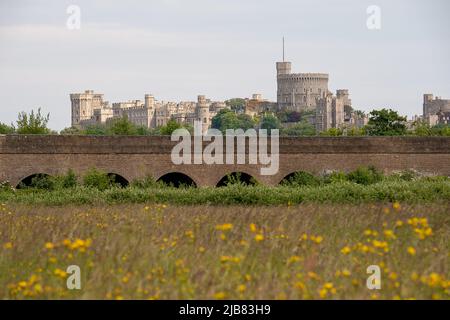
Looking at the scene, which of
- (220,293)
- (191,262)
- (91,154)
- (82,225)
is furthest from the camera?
(91,154)

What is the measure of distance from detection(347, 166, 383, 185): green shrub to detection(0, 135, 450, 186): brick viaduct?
7.41 feet

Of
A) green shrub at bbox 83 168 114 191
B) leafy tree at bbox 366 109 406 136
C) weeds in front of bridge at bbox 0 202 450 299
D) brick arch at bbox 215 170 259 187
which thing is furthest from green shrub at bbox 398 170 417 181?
weeds in front of bridge at bbox 0 202 450 299

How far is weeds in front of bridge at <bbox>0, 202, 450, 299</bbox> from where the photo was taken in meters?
10.7

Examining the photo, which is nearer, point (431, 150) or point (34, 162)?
point (34, 162)

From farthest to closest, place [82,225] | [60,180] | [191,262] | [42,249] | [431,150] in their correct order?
1. [431,150]
2. [60,180]
3. [82,225]
4. [42,249]
5. [191,262]

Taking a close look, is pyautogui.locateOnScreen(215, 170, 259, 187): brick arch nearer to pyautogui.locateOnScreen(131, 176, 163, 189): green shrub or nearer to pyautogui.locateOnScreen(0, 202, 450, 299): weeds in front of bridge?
pyautogui.locateOnScreen(131, 176, 163, 189): green shrub

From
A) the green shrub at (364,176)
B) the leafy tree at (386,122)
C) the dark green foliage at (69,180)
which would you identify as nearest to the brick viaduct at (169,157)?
the dark green foliage at (69,180)

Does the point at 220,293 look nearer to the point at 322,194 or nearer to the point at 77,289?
the point at 77,289

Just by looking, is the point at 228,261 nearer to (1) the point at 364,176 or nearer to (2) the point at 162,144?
(1) the point at 364,176

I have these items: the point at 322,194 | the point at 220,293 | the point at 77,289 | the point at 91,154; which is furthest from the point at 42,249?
the point at 91,154

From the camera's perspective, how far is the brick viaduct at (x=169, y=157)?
46.8m

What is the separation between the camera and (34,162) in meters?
46.9

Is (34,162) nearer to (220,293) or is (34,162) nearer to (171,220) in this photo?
(171,220)
